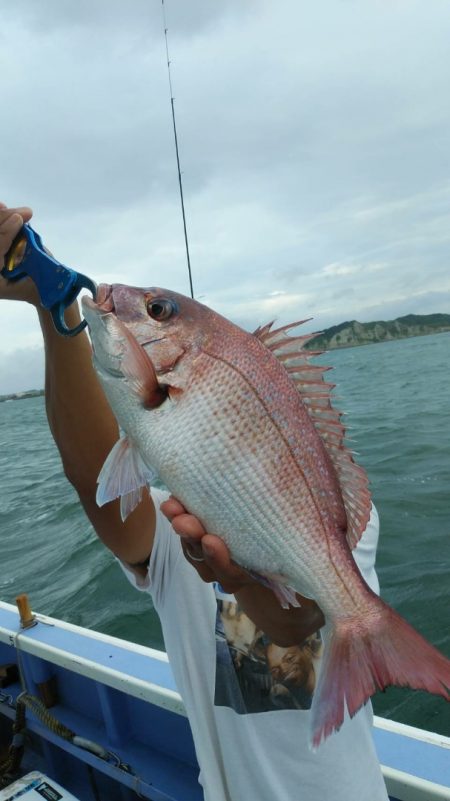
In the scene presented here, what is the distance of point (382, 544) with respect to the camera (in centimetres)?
732

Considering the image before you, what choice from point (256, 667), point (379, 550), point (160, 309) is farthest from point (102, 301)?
point (379, 550)

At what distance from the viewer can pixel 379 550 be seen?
23.5 ft

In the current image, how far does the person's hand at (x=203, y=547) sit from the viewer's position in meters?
1.40

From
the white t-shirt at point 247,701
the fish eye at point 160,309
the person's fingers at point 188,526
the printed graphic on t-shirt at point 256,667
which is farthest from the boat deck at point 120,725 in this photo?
the fish eye at point 160,309

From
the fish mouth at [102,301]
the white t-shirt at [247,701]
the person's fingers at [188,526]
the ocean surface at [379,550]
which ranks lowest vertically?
the ocean surface at [379,550]

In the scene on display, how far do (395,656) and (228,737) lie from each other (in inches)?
29.8

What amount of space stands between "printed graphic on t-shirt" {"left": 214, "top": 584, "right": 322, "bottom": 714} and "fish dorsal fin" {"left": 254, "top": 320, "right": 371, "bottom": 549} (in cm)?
55

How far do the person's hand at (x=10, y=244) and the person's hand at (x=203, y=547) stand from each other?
34.1 inches

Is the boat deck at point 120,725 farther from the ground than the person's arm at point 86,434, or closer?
closer

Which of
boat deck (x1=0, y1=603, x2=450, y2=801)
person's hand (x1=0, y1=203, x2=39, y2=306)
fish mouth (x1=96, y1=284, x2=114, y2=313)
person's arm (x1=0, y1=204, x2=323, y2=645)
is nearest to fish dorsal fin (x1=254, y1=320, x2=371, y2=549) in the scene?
person's arm (x1=0, y1=204, x2=323, y2=645)

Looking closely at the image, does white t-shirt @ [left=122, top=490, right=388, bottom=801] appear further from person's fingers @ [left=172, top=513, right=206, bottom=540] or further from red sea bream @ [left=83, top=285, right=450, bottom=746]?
person's fingers @ [left=172, top=513, right=206, bottom=540]

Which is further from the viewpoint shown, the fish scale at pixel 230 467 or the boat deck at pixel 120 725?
the boat deck at pixel 120 725

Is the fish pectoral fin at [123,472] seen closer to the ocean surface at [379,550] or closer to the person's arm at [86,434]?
the person's arm at [86,434]

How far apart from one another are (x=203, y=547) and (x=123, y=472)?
0.29 meters
